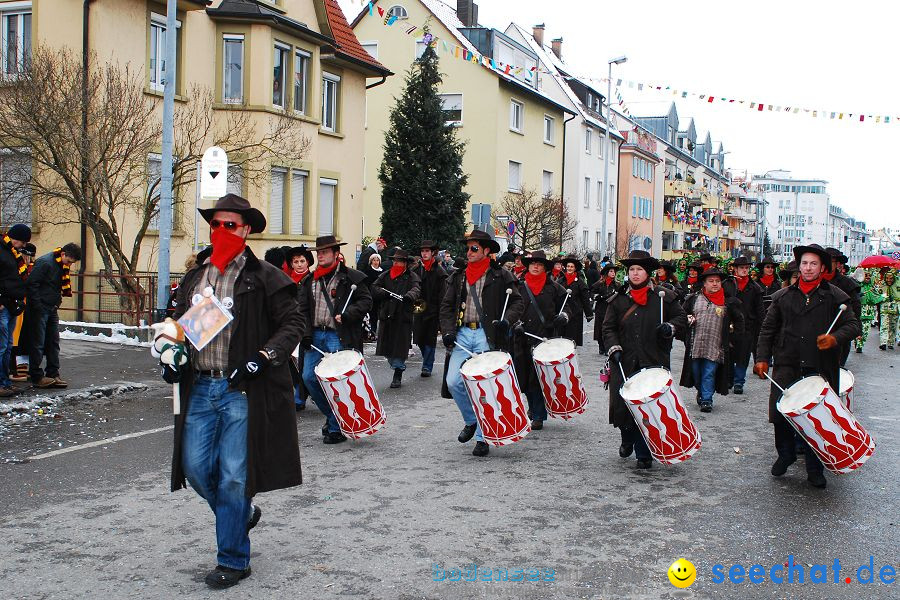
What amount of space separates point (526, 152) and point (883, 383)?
29363mm

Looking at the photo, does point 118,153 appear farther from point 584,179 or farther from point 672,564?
point 584,179

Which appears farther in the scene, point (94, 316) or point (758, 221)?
point (758, 221)


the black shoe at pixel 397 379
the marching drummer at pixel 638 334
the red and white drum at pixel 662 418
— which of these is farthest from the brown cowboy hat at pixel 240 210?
the black shoe at pixel 397 379

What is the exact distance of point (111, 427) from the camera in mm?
9172

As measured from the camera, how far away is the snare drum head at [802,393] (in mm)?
6734

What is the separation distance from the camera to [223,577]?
4746 millimetres

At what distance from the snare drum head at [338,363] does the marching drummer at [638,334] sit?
7.10 feet

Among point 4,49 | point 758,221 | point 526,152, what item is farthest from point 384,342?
point 758,221

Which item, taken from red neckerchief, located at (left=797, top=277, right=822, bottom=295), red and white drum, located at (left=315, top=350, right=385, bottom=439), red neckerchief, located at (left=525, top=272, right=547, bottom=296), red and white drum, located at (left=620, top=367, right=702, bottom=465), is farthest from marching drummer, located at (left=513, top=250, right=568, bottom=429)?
red neckerchief, located at (left=797, top=277, right=822, bottom=295)

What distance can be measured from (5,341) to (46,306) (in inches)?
31.1

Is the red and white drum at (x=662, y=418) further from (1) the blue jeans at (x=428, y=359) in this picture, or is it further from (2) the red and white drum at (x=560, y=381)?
(1) the blue jeans at (x=428, y=359)

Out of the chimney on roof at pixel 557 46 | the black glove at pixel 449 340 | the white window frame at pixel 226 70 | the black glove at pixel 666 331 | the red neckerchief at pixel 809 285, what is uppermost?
the chimney on roof at pixel 557 46

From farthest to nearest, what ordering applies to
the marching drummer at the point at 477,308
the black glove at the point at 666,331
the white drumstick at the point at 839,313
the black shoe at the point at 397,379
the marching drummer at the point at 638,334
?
the black shoe at the point at 397,379
the marching drummer at the point at 477,308
the marching drummer at the point at 638,334
the black glove at the point at 666,331
the white drumstick at the point at 839,313

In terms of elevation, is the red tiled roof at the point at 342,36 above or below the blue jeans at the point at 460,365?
above
